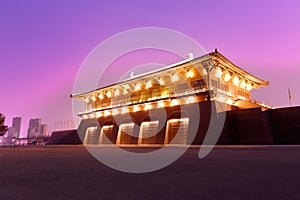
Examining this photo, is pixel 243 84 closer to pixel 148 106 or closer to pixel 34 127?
pixel 148 106

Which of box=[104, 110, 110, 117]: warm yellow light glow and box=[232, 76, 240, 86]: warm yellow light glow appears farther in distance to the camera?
box=[104, 110, 110, 117]: warm yellow light glow

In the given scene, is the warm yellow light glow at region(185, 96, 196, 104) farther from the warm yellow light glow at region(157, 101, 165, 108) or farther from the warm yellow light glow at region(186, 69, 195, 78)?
the warm yellow light glow at region(157, 101, 165, 108)

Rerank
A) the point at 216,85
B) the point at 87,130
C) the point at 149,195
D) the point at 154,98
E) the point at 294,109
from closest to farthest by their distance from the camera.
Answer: the point at 149,195 → the point at 294,109 → the point at 216,85 → the point at 154,98 → the point at 87,130

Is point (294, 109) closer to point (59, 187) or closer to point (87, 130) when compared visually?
point (59, 187)


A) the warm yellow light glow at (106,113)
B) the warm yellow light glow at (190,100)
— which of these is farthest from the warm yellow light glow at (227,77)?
the warm yellow light glow at (106,113)

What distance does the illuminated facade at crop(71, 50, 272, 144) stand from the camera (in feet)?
70.4

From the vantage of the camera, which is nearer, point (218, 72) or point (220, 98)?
point (220, 98)

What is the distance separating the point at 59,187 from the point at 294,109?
19978 mm

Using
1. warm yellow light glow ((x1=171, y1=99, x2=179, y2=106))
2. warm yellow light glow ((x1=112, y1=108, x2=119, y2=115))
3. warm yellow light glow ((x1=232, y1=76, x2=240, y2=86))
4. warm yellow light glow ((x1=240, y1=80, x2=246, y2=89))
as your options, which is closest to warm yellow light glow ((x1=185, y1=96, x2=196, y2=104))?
warm yellow light glow ((x1=171, y1=99, x2=179, y2=106))

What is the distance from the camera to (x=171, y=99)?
76.2ft

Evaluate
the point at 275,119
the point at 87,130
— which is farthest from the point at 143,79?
the point at 275,119

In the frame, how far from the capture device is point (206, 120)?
1980 cm

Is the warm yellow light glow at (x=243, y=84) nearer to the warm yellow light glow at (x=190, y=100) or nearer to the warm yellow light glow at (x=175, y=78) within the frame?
the warm yellow light glow at (x=190, y=100)

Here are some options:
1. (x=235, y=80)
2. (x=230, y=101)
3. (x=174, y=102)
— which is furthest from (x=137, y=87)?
(x=235, y=80)
